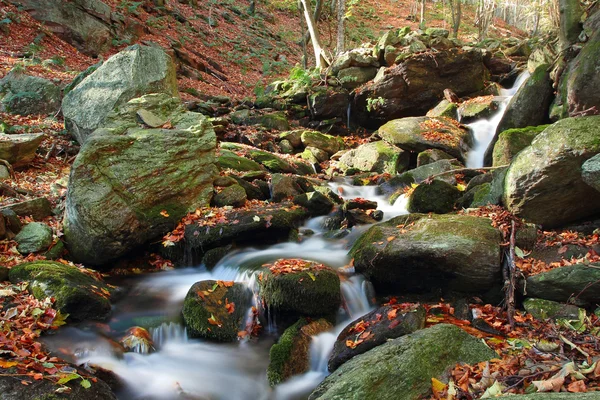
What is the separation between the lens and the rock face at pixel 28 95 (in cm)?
1188

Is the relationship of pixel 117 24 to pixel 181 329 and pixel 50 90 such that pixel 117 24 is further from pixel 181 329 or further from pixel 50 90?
pixel 181 329

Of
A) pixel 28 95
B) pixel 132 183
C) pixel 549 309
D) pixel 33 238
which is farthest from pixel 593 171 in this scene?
pixel 28 95

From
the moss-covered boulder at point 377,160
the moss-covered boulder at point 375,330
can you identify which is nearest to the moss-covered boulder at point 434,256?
the moss-covered boulder at point 375,330

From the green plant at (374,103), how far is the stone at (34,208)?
11.5 metres

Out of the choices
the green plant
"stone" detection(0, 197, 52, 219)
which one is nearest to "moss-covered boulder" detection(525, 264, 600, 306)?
"stone" detection(0, 197, 52, 219)

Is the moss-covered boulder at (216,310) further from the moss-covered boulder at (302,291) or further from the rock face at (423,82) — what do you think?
the rock face at (423,82)

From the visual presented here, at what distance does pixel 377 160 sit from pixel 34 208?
30.3 feet

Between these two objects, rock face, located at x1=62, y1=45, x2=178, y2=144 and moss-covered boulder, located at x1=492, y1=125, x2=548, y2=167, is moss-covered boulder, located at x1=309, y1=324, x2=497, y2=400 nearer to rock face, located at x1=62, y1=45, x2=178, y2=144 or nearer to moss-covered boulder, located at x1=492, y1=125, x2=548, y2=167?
moss-covered boulder, located at x1=492, y1=125, x2=548, y2=167

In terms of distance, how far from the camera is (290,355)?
506 cm

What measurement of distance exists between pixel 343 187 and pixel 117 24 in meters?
14.5

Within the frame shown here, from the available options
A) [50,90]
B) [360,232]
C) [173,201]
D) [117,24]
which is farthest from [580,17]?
[117,24]

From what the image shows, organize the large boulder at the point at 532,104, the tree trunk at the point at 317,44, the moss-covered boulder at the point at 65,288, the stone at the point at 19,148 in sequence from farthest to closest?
1. the tree trunk at the point at 317,44
2. the large boulder at the point at 532,104
3. the stone at the point at 19,148
4. the moss-covered boulder at the point at 65,288

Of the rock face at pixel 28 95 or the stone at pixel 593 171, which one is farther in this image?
the rock face at pixel 28 95

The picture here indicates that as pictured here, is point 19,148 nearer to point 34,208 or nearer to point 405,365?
point 34,208
